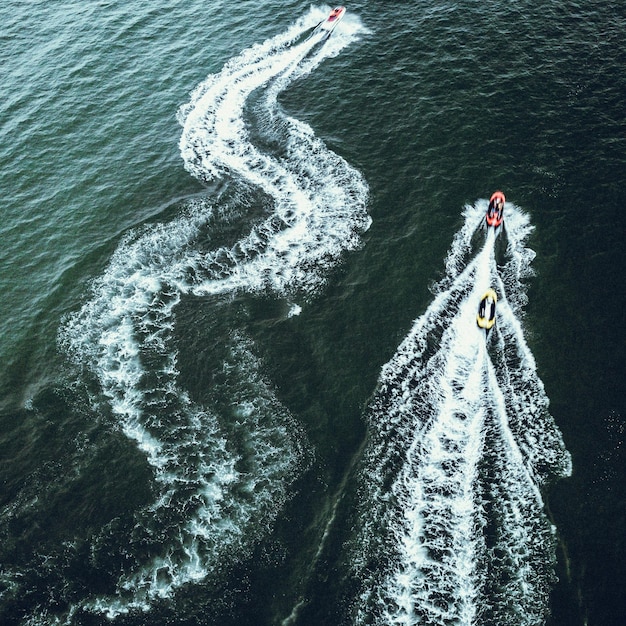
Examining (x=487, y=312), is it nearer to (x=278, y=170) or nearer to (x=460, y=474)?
(x=460, y=474)

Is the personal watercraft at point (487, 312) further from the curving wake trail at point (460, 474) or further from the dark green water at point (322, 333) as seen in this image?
the dark green water at point (322, 333)

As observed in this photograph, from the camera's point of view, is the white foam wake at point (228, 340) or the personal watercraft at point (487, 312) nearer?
the white foam wake at point (228, 340)

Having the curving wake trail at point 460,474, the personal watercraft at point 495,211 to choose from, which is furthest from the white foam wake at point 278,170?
the curving wake trail at point 460,474

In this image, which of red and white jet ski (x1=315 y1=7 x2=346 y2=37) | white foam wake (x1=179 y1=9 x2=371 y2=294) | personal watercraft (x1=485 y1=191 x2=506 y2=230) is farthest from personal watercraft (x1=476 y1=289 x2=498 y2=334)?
red and white jet ski (x1=315 y1=7 x2=346 y2=37)

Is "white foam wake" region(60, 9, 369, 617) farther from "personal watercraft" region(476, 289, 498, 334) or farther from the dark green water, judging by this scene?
"personal watercraft" region(476, 289, 498, 334)

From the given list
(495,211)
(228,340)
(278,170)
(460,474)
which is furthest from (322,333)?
(278,170)
